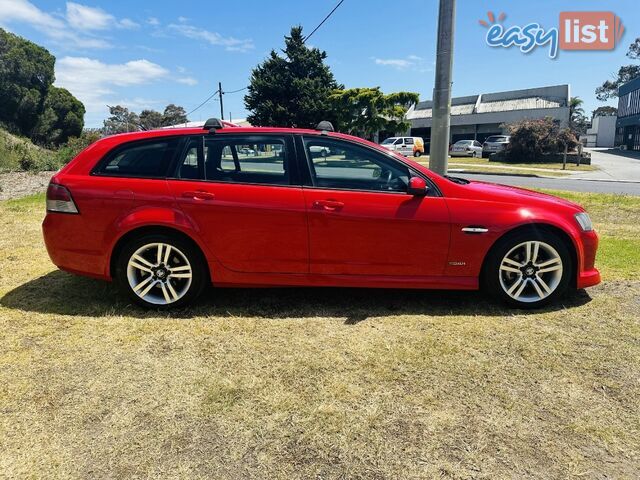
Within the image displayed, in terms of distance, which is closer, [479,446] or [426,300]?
[479,446]

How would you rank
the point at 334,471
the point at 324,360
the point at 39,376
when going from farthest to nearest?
the point at 324,360 → the point at 39,376 → the point at 334,471

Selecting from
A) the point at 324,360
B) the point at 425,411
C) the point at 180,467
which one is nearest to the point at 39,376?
the point at 180,467

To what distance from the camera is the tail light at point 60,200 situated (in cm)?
382

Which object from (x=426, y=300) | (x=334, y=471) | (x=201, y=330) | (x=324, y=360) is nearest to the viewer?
(x=334, y=471)

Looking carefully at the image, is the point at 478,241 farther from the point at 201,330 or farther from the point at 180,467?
the point at 180,467

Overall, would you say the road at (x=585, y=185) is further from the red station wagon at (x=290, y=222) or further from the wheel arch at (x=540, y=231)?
the red station wagon at (x=290, y=222)

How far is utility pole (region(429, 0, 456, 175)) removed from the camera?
6.68 m

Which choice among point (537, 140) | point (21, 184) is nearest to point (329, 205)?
point (21, 184)

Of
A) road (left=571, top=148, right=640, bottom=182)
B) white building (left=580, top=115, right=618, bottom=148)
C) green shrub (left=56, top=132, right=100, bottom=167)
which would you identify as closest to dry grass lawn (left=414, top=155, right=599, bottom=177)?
road (left=571, top=148, right=640, bottom=182)

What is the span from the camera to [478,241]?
3797 millimetres

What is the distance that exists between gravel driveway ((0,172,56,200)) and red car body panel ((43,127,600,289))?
320 inches

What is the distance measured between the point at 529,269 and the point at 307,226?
1925 mm

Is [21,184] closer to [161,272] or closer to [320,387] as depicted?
[161,272]

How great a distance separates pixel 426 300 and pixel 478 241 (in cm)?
77
